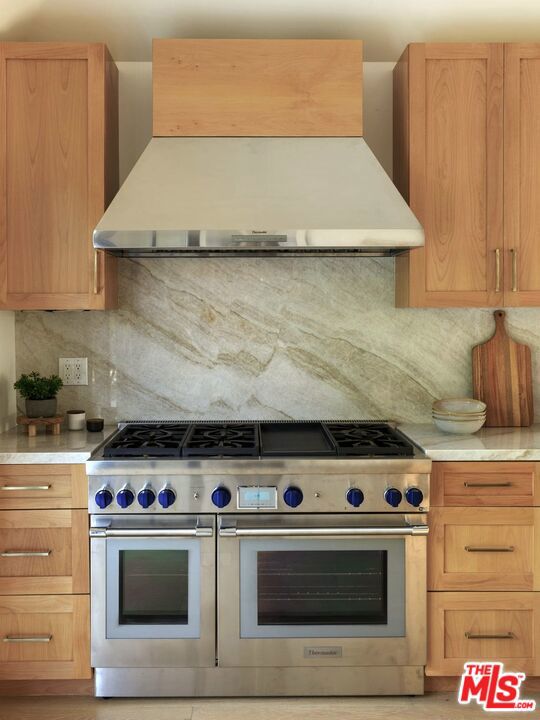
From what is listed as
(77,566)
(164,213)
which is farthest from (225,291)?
(77,566)

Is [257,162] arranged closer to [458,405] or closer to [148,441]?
[148,441]

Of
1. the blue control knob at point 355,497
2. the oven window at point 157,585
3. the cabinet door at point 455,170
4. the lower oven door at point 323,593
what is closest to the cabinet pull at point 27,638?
the oven window at point 157,585

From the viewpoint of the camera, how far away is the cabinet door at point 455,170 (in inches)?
106

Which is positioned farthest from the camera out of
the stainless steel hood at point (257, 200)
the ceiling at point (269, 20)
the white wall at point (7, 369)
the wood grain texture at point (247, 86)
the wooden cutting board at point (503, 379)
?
the wooden cutting board at point (503, 379)

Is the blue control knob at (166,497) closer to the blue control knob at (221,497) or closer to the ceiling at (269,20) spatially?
the blue control knob at (221,497)

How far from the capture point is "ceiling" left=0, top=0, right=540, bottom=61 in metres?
2.73

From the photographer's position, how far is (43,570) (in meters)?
2.46

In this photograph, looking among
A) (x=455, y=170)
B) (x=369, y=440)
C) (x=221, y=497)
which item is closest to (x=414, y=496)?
(x=369, y=440)

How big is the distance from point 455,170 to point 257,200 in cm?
85

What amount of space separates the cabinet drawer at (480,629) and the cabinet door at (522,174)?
1.15 meters

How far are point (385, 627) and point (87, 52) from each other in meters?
2.46

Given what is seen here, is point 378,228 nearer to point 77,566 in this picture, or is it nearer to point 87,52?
point 87,52

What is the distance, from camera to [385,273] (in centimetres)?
304

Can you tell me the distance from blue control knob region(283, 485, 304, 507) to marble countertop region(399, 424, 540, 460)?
492mm
